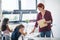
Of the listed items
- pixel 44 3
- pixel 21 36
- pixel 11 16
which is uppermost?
pixel 44 3

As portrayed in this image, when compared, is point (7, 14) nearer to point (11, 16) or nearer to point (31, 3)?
point (11, 16)

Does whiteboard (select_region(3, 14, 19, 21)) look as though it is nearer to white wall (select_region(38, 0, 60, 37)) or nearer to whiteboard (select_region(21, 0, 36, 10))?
whiteboard (select_region(21, 0, 36, 10))

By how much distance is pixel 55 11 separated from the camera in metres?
1.59

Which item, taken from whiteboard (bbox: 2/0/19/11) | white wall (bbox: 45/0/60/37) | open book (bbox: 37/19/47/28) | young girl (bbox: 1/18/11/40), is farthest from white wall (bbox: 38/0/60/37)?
young girl (bbox: 1/18/11/40)

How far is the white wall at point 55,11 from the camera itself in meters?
1.58

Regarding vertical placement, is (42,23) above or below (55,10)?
below

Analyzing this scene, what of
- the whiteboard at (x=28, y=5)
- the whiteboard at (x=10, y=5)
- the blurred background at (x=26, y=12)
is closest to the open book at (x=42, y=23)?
the blurred background at (x=26, y=12)

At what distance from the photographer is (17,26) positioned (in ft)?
5.29

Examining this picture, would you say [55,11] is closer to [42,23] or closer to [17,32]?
[42,23]

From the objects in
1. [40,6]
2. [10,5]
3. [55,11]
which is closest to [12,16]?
[10,5]

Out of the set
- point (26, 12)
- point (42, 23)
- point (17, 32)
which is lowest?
point (17, 32)

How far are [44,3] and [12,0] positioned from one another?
366 mm

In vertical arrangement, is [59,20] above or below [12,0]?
below

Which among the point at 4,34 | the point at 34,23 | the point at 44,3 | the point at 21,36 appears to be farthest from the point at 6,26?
the point at 44,3
